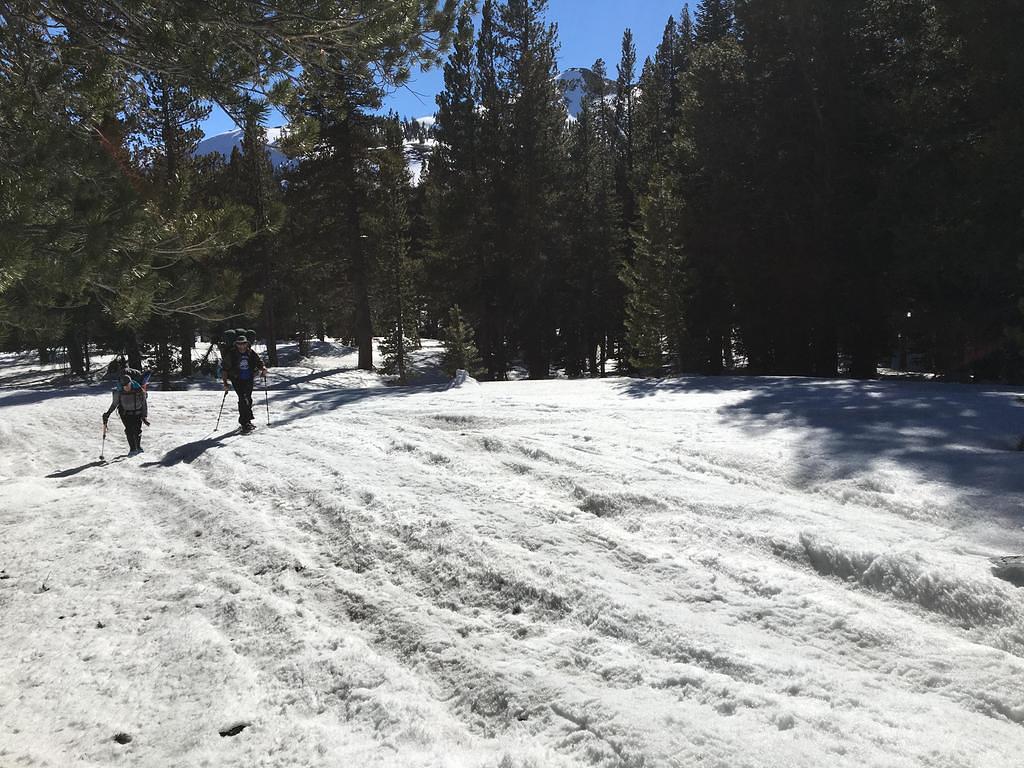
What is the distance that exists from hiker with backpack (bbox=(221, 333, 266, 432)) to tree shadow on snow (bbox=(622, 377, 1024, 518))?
7.65m

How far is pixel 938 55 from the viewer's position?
1709 centimetres

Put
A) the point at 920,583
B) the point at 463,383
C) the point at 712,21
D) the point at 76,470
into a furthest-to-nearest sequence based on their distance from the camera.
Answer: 1. the point at 712,21
2. the point at 463,383
3. the point at 76,470
4. the point at 920,583

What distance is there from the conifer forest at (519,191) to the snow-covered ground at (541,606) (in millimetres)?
2303

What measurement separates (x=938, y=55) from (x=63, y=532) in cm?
2285

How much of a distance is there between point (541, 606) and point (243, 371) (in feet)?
30.9

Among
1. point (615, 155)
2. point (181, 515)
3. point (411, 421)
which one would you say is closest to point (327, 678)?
point (181, 515)

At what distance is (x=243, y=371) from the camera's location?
1152 cm

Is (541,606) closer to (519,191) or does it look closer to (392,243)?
(519,191)

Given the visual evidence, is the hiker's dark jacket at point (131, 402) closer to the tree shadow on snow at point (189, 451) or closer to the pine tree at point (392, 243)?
the tree shadow on snow at point (189, 451)

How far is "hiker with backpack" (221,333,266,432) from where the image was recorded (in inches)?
448

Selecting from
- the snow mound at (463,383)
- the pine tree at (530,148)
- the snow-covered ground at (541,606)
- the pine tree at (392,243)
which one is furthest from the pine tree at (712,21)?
the snow-covered ground at (541,606)

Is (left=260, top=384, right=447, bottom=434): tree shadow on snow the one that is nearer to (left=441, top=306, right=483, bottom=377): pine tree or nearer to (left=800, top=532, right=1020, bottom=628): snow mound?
(left=441, top=306, right=483, bottom=377): pine tree

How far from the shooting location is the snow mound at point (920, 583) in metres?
3.41

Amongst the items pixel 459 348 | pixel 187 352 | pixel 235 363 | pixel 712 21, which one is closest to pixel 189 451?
pixel 235 363
